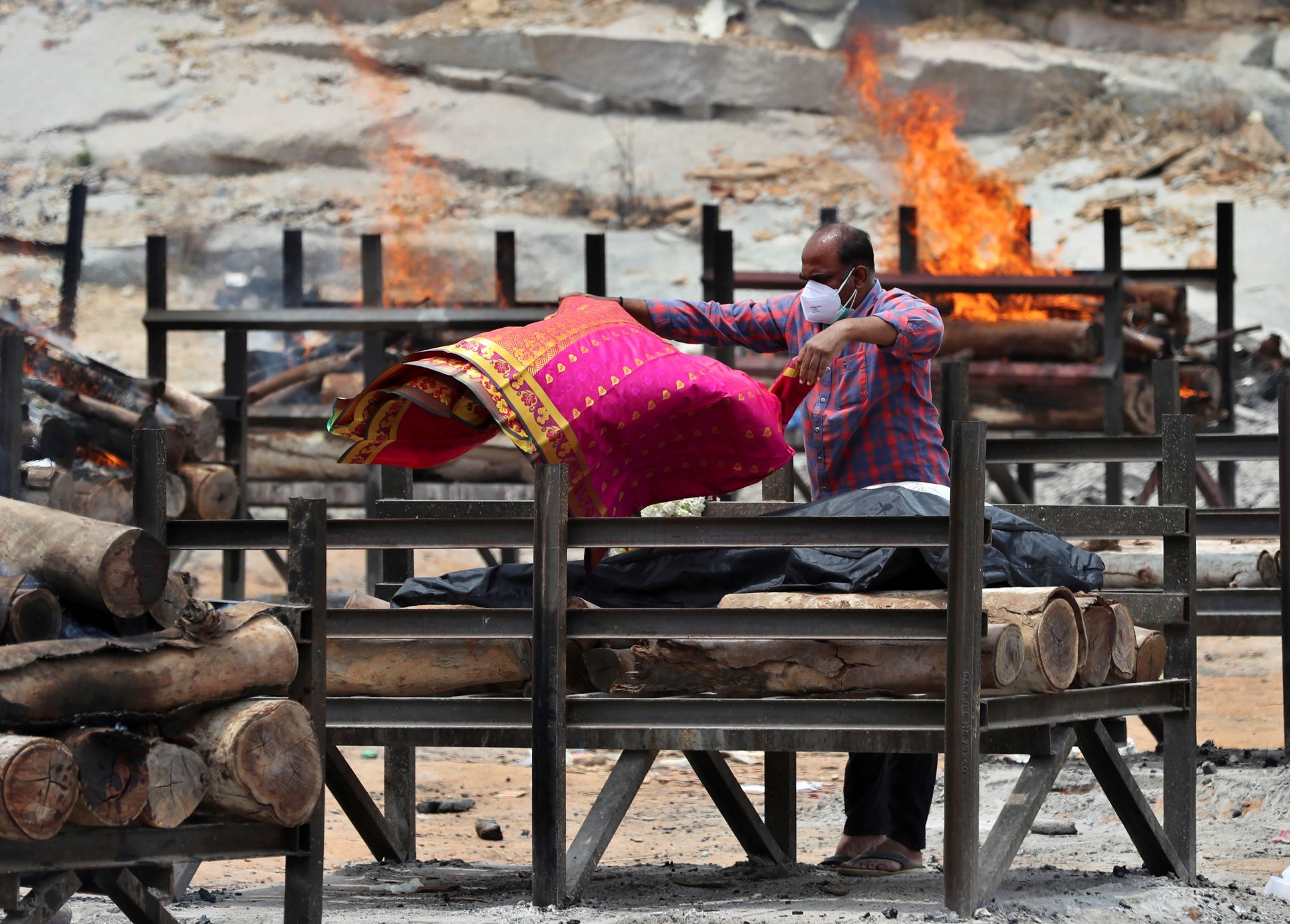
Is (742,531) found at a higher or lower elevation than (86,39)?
lower

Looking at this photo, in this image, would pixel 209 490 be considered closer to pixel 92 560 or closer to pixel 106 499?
pixel 106 499

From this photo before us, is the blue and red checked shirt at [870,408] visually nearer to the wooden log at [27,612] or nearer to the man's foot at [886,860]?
the man's foot at [886,860]

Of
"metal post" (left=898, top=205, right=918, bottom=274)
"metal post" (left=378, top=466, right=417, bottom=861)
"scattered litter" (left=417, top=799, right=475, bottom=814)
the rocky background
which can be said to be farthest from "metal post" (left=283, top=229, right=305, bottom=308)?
the rocky background

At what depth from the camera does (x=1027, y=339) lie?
1298cm

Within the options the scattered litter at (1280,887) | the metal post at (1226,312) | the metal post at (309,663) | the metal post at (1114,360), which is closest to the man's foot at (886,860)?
the scattered litter at (1280,887)

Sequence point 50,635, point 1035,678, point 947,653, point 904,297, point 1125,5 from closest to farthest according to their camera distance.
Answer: point 50,635
point 947,653
point 1035,678
point 904,297
point 1125,5

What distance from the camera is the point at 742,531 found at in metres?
4.85

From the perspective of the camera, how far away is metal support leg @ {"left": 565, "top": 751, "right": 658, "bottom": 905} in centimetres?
502

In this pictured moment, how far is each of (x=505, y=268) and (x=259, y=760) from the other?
9041 mm

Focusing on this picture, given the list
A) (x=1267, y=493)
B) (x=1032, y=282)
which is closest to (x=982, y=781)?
(x=1032, y=282)

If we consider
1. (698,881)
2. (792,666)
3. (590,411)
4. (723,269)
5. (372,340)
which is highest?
(723,269)

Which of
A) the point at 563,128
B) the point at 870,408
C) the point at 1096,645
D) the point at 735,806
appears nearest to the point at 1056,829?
the point at 735,806

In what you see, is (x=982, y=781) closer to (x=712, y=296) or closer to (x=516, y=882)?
(x=516, y=882)

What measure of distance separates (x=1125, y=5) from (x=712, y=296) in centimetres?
→ 2225
